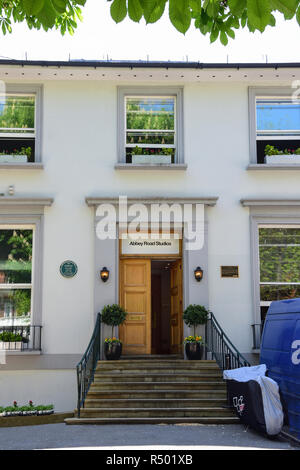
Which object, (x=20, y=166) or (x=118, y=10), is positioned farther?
(x=20, y=166)

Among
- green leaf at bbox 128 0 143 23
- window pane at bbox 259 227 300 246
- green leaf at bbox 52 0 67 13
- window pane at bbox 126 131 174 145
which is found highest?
window pane at bbox 126 131 174 145

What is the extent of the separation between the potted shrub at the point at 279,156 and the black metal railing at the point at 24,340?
5928 mm

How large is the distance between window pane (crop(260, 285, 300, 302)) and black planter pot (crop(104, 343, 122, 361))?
3.22 metres

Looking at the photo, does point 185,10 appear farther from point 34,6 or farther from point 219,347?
point 219,347

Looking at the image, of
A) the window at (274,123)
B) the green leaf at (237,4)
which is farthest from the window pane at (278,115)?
the green leaf at (237,4)

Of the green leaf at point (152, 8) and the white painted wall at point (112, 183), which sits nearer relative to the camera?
the green leaf at point (152, 8)

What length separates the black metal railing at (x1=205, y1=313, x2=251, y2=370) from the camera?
11.9 m

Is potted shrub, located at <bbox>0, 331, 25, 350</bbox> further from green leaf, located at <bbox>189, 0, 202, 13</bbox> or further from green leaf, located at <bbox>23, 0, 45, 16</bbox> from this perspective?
green leaf, located at <bbox>189, 0, 202, 13</bbox>

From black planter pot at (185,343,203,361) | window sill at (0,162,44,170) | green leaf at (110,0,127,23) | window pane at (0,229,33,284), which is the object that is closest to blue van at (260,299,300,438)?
black planter pot at (185,343,203,361)

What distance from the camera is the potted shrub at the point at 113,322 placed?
1217 cm

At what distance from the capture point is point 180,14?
4.08 metres

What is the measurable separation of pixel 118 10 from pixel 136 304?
989 cm

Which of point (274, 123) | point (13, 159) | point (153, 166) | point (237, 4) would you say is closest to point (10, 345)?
point (13, 159)
